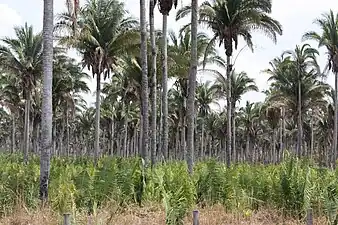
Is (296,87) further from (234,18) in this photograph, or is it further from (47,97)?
(47,97)

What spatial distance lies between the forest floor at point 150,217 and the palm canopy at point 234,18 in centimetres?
1586

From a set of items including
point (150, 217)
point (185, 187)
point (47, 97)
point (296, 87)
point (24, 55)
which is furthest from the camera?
point (296, 87)

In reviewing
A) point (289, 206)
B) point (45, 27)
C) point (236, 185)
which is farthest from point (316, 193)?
point (45, 27)

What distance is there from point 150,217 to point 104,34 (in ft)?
62.6

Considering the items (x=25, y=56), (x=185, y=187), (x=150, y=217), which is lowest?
(x=150, y=217)

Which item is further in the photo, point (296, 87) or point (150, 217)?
point (296, 87)

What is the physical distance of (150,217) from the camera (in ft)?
35.0

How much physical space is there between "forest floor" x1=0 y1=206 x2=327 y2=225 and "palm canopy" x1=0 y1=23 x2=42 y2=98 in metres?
22.2

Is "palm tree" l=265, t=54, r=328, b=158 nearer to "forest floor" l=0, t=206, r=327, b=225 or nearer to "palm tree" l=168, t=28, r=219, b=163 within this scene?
"palm tree" l=168, t=28, r=219, b=163

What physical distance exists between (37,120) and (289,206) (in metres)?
41.6

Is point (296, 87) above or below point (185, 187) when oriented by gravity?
above

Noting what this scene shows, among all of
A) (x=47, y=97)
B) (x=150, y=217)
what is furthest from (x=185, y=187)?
(x=47, y=97)

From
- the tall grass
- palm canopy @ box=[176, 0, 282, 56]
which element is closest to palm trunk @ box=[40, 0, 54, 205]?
the tall grass

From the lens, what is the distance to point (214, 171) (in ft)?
44.2
